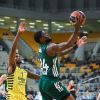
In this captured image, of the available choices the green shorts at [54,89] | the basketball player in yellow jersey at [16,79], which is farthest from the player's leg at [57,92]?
the basketball player in yellow jersey at [16,79]

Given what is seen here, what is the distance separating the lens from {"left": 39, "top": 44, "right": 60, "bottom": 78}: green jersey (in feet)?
26.6

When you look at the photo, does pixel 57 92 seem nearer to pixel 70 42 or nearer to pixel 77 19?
pixel 70 42

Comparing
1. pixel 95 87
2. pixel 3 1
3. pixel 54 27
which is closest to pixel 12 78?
pixel 95 87

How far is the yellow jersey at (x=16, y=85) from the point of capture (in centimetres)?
935

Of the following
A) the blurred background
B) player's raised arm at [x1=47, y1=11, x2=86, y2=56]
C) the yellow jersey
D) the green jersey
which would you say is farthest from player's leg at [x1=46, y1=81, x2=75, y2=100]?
the blurred background

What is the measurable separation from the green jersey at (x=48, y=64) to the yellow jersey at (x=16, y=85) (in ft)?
4.22

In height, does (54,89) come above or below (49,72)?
below

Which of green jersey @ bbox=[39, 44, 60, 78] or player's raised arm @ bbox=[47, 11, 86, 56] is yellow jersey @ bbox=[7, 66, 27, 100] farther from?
player's raised arm @ bbox=[47, 11, 86, 56]

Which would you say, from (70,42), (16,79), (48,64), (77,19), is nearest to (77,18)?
(77,19)

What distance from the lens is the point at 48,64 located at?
8.14 m

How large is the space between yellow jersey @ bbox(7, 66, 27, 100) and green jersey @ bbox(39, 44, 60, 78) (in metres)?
1.29

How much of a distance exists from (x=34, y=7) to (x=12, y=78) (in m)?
30.1

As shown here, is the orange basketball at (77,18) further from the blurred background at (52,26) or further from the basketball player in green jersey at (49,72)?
the blurred background at (52,26)

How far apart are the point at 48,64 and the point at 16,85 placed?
4.97 feet
